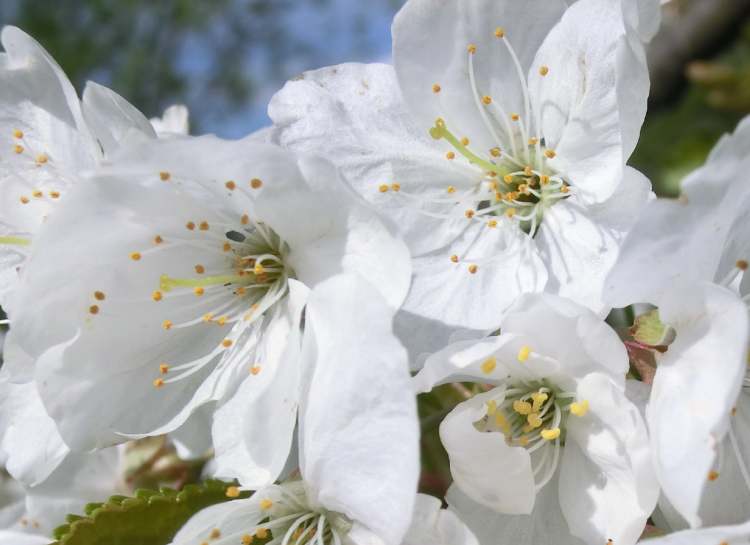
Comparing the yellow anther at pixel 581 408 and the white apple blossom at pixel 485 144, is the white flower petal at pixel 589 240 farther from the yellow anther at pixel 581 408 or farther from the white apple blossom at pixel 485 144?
the yellow anther at pixel 581 408

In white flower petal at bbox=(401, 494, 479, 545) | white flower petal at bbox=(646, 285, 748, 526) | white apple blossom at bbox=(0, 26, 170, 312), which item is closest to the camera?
white flower petal at bbox=(646, 285, 748, 526)

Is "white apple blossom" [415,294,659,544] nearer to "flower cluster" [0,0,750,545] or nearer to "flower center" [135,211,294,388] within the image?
"flower cluster" [0,0,750,545]

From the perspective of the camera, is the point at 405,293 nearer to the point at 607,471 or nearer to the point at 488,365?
the point at 488,365

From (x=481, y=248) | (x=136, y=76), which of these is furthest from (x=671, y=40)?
(x=136, y=76)

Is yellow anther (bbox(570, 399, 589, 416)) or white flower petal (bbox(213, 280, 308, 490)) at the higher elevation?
white flower petal (bbox(213, 280, 308, 490))

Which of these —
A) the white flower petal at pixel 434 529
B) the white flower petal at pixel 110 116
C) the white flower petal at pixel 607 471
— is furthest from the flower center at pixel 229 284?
the white flower petal at pixel 607 471

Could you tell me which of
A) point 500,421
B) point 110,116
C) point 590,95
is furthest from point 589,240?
point 110,116

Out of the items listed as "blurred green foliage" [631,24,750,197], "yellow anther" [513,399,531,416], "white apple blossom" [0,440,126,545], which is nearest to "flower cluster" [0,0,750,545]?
"yellow anther" [513,399,531,416]
